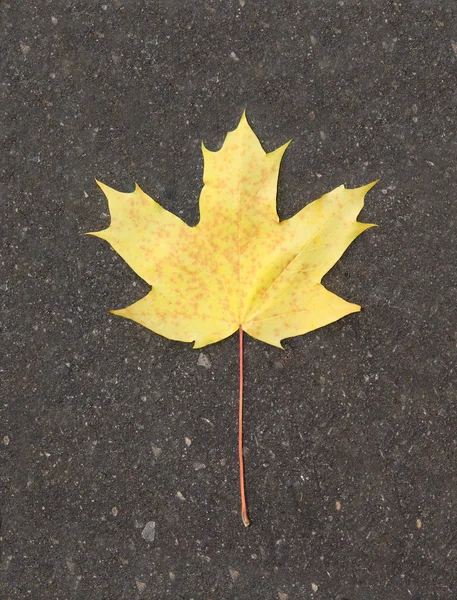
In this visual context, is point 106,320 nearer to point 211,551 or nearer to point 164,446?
point 164,446

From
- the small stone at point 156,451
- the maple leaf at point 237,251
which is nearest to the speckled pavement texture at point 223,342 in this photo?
the small stone at point 156,451

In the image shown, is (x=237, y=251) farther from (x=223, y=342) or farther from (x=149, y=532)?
(x=149, y=532)

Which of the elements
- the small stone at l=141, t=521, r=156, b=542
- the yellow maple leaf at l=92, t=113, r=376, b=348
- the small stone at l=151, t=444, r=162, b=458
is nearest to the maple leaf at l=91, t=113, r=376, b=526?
the yellow maple leaf at l=92, t=113, r=376, b=348

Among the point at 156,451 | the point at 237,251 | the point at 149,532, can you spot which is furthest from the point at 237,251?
the point at 149,532

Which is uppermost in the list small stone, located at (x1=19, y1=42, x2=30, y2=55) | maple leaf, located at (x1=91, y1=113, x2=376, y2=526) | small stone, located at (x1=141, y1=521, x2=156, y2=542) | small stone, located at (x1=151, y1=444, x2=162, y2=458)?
small stone, located at (x1=19, y1=42, x2=30, y2=55)

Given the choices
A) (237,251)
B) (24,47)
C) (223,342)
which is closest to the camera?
(237,251)

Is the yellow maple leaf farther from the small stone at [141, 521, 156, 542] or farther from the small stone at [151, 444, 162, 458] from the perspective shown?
the small stone at [141, 521, 156, 542]

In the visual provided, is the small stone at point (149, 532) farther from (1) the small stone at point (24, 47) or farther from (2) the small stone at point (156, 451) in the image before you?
(1) the small stone at point (24, 47)

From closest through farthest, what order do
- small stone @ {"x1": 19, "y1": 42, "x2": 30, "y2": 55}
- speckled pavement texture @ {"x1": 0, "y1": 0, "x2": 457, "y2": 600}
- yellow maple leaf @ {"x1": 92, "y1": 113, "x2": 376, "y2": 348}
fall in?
yellow maple leaf @ {"x1": 92, "y1": 113, "x2": 376, "y2": 348}
speckled pavement texture @ {"x1": 0, "y1": 0, "x2": 457, "y2": 600}
small stone @ {"x1": 19, "y1": 42, "x2": 30, "y2": 55}
